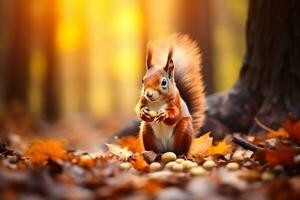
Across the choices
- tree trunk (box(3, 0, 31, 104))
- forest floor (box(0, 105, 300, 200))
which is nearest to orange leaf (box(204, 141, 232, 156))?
forest floor (box(0, 105, 300, 200))

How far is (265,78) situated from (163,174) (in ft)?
6.93

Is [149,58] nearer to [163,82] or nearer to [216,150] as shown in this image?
[163,82]

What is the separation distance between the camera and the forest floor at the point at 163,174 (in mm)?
2111

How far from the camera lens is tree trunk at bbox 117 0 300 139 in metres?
4.29

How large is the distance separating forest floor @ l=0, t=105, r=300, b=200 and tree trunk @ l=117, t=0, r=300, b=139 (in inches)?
23.3

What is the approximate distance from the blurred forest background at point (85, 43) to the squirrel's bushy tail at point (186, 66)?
0.29 metres

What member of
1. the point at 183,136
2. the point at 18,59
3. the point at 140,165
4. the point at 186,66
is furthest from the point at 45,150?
the point at 18,59

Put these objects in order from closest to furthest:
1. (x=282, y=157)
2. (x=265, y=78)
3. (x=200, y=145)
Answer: (x=282, y=157) < (x=200, y=145) < (x=265, y=78)

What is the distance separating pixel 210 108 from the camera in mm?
4789

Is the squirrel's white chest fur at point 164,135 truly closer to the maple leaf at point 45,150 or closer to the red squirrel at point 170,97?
the red squirrel at point 170,97

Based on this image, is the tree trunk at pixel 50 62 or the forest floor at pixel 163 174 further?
the tree trunk at pixel 50 62

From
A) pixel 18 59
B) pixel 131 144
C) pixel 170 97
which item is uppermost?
pixel 18 59

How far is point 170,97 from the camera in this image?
310 centimetres

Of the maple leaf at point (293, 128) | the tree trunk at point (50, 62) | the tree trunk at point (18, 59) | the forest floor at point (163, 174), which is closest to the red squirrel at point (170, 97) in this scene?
the forest floor at point (163, 174)
